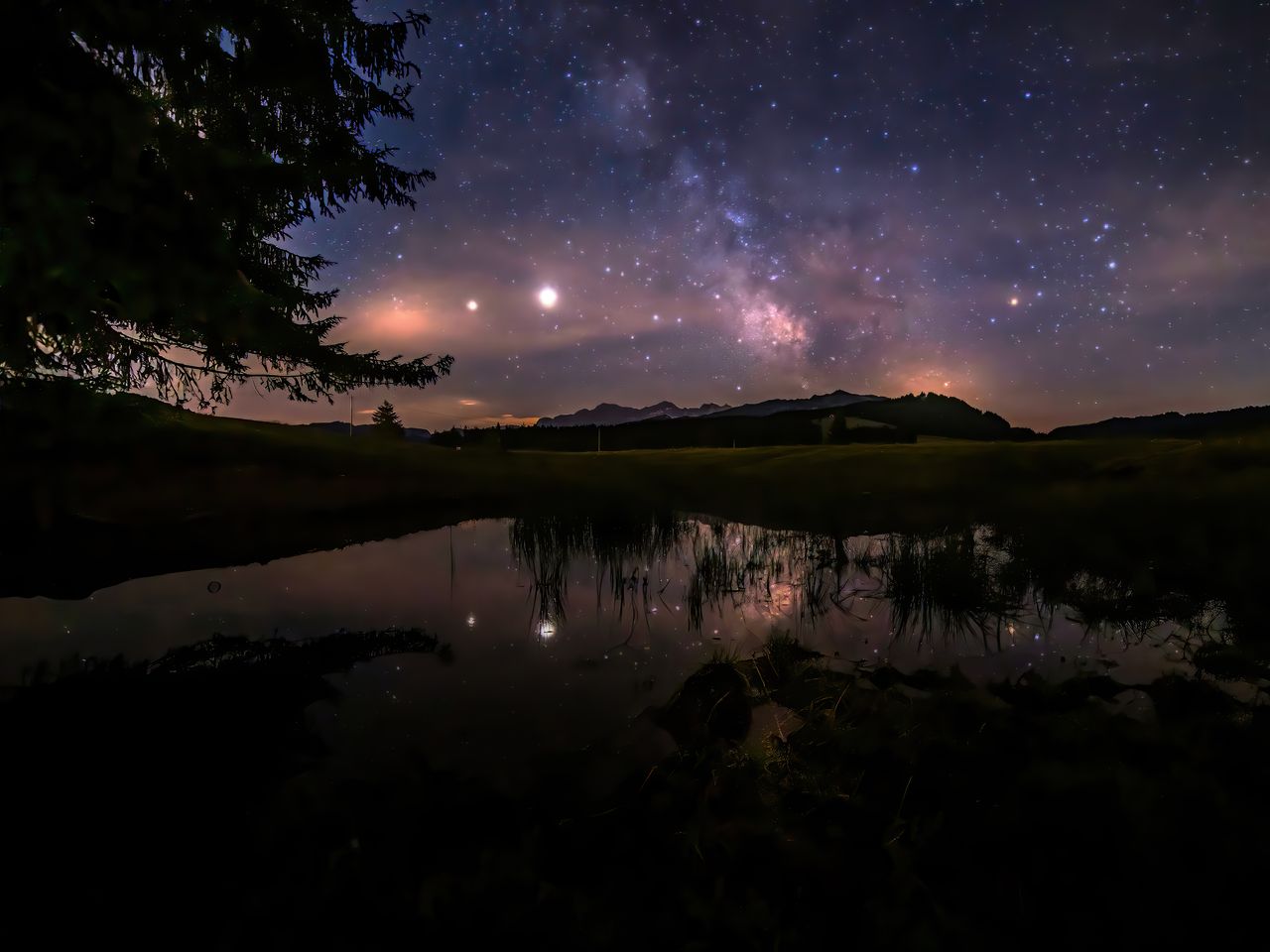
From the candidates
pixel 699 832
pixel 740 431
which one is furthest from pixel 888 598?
pixel 740 431

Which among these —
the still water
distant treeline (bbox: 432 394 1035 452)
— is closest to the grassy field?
the still water

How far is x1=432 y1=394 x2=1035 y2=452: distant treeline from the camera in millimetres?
64438

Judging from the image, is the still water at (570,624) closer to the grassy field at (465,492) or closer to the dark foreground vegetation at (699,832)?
the dark foreground vegetation at (699,832)

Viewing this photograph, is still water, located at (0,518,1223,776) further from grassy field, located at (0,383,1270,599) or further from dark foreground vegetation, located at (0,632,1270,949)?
grassy field, located at (0,383,1270,599)

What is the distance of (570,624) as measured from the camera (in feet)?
16.1

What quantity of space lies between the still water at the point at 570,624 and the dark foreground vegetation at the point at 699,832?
0.42 meters

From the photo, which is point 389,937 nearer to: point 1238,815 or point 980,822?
point 980,822

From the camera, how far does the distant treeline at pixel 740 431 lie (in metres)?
64.4

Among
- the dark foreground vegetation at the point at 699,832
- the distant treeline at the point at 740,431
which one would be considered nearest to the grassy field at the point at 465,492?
the dark foreground vegetation at the point at 699,832

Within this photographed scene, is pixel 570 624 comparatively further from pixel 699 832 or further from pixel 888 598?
pixel 888 598

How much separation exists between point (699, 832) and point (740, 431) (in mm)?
103979

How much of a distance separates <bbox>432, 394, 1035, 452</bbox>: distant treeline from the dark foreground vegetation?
2074 inches

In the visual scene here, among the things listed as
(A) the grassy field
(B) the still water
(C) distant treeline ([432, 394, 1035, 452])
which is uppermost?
(C) distant treeline ([432, 394, 1035, 452])

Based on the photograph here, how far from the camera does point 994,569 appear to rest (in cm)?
682
